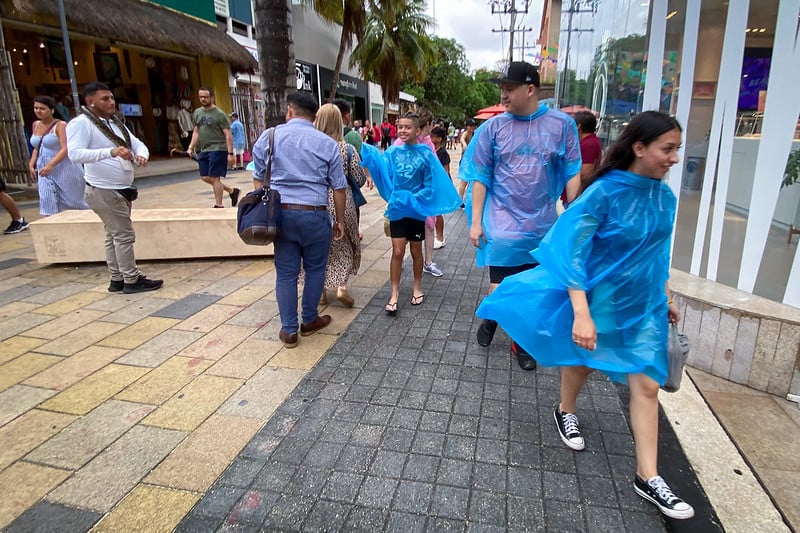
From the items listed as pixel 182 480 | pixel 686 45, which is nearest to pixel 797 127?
pixel 686 45

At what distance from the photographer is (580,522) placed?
1993mm

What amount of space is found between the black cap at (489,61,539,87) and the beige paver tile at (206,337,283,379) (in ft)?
7.95

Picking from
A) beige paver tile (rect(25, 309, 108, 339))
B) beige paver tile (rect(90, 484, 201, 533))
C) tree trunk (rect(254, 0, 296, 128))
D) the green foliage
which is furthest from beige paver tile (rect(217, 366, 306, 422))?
the green foliage

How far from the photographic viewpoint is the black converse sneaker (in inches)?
77.8

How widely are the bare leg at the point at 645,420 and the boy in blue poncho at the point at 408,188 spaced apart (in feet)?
7.62

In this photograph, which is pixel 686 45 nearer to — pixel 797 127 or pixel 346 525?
pixel 797 127

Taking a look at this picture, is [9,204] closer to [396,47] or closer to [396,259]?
[396,259]

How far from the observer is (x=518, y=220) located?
3.09 metres

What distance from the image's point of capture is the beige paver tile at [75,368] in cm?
307

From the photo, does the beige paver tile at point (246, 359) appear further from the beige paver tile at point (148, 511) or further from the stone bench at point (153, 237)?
the stone bench at point (153, 237)

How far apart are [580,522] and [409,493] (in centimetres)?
72

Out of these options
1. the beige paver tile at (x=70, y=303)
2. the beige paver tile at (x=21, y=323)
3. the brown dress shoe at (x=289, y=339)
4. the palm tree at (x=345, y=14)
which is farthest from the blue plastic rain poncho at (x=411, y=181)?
the palm tree at (x=345, y=14)

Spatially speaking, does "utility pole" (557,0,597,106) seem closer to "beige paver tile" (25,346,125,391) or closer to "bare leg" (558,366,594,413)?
"bare leg" (558,366,594,413)

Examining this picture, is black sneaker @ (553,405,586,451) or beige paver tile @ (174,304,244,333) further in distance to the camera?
beige paver tile @ (174,304,244,333)
